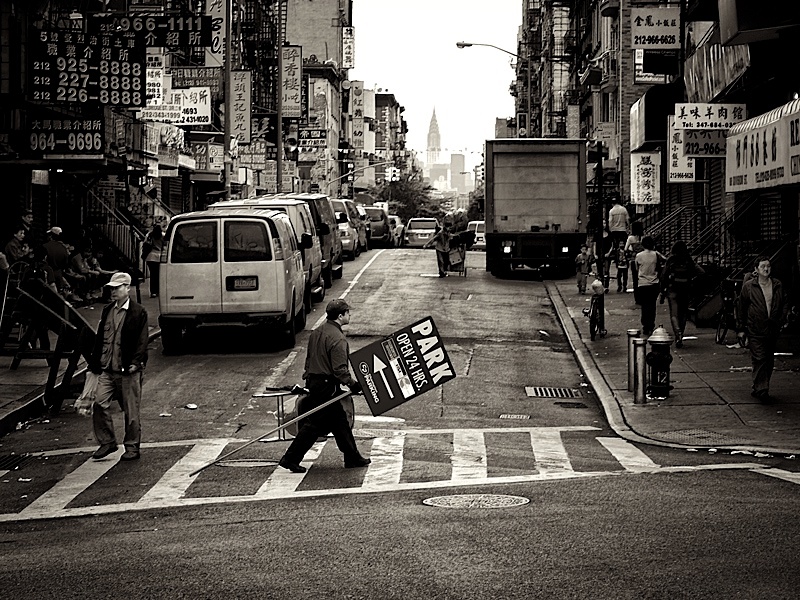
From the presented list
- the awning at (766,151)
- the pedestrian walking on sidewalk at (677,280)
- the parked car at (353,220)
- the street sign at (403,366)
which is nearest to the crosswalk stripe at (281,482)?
the street sign at (403,366)

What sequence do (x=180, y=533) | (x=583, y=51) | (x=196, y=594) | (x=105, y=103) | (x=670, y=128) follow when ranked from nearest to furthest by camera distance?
(x=196, y=594) < (x=180, y=533) < (x=105, y=103) < (x=670, y=128) < (x=583, y=51)

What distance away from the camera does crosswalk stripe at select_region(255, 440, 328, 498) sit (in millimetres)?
12273

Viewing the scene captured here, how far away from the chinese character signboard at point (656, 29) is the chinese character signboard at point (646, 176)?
334 centimetres

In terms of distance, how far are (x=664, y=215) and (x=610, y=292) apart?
10370 mm

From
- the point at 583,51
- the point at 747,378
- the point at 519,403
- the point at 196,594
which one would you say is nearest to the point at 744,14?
the point at 747,378

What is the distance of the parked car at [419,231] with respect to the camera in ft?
195

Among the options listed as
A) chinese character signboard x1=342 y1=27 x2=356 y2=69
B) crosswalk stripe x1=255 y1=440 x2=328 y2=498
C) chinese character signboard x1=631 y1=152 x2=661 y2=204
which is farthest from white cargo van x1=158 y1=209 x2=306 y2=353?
chinese character signboard x1=342 y1=27 x2=356 y2=69

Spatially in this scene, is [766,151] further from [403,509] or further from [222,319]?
[403,509]

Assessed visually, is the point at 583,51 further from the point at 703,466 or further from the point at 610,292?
the point at 703,466

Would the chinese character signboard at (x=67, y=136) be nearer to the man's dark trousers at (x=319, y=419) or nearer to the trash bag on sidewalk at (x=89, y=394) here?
the trash bag on sidewalk at (x=89, y=394)

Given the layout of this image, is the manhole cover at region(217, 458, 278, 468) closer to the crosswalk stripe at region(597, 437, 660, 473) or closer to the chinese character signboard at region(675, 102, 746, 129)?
the crosswalk stripe at region(597, 437, 660, 473)

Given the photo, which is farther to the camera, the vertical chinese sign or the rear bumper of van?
the vertical chinese sign

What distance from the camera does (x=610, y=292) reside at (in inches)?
1346

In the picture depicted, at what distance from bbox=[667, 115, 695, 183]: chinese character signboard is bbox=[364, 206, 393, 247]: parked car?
29.3 meters
